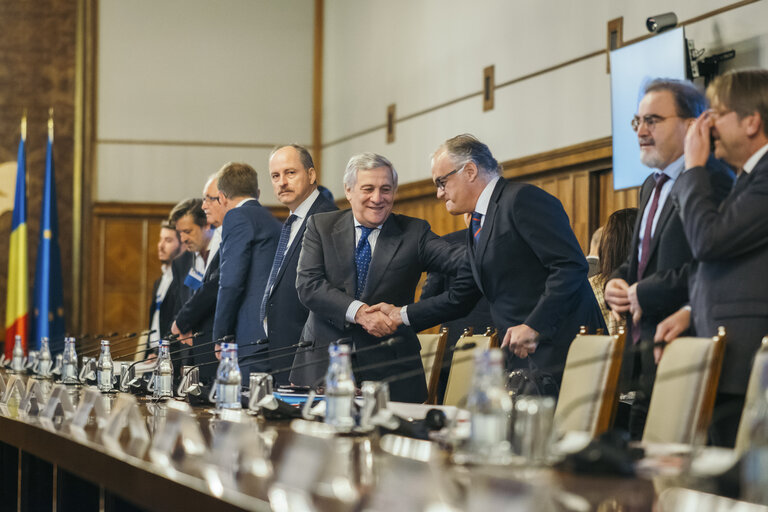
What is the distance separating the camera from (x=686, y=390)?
8.37 ft

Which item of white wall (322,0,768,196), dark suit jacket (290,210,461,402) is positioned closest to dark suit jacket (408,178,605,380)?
dark suit jacket (290,210,461,402)

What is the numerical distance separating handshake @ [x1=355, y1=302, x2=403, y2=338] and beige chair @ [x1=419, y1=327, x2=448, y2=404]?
0.25m

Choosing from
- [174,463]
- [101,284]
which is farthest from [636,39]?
[101,284]

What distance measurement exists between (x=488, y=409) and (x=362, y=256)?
2298 millimetres

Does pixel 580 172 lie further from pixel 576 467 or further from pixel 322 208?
pixel 576 467

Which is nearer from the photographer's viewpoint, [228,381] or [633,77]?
[228,381]

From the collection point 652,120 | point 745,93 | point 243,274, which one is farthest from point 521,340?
point 243,274

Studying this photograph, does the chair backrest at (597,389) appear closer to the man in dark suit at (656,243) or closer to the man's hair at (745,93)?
the man in dark suit at (656,243)

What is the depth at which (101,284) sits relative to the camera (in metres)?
10.8

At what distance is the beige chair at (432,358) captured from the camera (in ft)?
13.2

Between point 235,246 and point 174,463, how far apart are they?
2760 millimetres

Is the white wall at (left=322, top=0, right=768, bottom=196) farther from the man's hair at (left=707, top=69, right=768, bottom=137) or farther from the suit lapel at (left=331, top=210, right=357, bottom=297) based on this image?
the man's hair at (left=707, top=69, right=768, bottom=137)

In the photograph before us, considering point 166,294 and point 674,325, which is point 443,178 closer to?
point 674,325

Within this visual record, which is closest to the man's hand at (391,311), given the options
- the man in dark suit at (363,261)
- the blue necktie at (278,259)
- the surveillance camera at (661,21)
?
the man in dark suit at (363,261)
